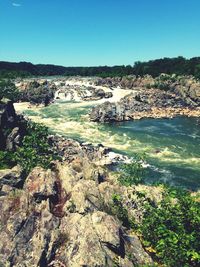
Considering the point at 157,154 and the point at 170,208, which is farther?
the point at 157,154

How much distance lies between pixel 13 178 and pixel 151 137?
62.2m

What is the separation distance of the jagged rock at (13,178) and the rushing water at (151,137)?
91.8ft

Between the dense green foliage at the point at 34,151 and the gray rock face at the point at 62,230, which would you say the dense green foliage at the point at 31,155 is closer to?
the dense green foliage at the point at 34,151

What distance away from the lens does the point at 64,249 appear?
33031 millimetres

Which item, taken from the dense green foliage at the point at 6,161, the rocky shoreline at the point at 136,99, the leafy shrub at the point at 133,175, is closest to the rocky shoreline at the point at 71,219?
the leafy shrub at the point at 133,175

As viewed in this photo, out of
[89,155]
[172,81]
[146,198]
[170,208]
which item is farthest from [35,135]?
[172,81]

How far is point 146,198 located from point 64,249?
13038mm

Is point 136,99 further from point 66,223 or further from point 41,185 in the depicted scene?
point 66,223

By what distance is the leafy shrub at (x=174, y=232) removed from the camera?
32.2 meters

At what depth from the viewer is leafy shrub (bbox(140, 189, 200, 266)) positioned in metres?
32.2

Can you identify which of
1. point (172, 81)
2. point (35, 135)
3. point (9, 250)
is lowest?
point (172, 81)

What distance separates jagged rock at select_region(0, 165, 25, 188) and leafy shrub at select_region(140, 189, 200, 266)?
1611 centimetres

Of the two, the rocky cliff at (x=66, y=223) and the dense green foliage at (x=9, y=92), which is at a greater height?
the rocky cliff at (x=66, y=223)

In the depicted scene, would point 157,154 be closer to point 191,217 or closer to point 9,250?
point 191,217
